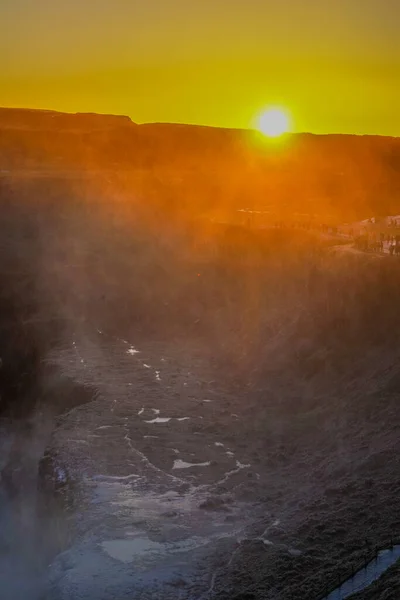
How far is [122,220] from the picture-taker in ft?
247

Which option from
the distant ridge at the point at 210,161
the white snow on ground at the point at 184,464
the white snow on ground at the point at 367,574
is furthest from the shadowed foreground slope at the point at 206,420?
the distant ridge at the point at 210,161

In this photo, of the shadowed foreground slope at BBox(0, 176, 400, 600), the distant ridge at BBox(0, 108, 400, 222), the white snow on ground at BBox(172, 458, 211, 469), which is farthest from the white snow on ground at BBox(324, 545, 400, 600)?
the distant ridge at BBox(0, 108, 400, 222)

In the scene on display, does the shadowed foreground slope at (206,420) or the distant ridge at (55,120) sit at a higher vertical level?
the distant ridge at (55,120)

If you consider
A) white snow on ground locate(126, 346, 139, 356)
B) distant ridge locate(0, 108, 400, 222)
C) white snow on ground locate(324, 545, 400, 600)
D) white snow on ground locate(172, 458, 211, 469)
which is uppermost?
distant ridge locate(0, 108, 400, 222)

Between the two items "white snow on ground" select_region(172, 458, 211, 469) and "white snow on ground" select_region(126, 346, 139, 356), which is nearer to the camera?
"white snow on ground" select_region(172, 458, 211, 469)

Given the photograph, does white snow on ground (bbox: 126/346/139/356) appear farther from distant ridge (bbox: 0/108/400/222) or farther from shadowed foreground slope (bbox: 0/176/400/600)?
distant ridge (bbox: 0/108/400/222)

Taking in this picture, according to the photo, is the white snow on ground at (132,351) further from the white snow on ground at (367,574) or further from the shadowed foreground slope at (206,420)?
the white snow on ground at (367,574)

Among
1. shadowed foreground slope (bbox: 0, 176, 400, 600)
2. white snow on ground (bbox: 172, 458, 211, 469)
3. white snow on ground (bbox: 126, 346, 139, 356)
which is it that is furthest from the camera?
white snow on ground (bbox: 126, 346, 139, 356)

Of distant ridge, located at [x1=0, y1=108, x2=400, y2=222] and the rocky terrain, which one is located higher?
distant ridge, located at [x1=0, y1=108, x2=400, y2=222]

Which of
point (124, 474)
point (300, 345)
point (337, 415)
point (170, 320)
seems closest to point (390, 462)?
point (337, 415)

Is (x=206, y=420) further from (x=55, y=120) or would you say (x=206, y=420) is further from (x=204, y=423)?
(x=55, y=120)

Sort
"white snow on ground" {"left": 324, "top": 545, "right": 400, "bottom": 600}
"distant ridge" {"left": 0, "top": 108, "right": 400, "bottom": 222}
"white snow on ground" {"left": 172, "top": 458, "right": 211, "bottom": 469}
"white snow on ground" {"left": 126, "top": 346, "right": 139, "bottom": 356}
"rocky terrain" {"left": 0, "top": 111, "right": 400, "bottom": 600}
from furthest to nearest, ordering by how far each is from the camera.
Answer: "distant ridge" {"left": 0, "top": 108, "right": 400, "bottom": 222} → "white snow on ground" {"left": 126, "top": 346, "right": 139, "bottom": 356} → "white snow on ground" {"left": 172, "top": 458, "right": 211, "bottom": 469} → "rocky terrain" {"left": 0, "top": 111, "right": 400, "bottom": 600} → "white snow on ground" {"left": 324, "top": 545, "right": 400, "bottom": 600}

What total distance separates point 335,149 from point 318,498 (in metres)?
69.9

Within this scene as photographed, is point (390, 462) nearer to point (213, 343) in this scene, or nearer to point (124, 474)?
point (124, 474)
